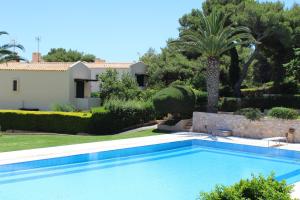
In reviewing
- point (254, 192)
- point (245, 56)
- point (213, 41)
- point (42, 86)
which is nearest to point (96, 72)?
point (42, 86)

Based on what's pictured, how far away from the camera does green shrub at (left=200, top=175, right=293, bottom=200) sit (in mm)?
5520

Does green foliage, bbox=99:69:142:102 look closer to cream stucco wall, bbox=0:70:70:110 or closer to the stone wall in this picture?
cream stucco wall, bbox=0:70:70:110

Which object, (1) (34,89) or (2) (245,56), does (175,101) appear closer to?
(1) (34,89)

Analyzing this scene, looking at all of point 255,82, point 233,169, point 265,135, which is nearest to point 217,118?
point 265,135

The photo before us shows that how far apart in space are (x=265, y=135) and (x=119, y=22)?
1523cm

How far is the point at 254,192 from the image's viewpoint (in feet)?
18.7

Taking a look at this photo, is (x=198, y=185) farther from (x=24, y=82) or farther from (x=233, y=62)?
(x=24, y=82)

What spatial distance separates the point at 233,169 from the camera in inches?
591

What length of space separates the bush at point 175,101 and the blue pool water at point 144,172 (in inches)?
183

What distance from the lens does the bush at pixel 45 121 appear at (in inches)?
979

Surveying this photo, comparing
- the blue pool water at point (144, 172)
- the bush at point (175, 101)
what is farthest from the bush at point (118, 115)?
the blue pool water at point (144, 172)

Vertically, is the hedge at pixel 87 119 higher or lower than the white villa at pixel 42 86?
lower

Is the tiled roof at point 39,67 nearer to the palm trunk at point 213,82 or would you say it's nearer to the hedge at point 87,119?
the hedge at point 87,119

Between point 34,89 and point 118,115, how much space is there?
36.4ft
